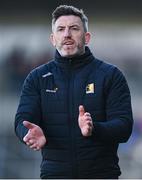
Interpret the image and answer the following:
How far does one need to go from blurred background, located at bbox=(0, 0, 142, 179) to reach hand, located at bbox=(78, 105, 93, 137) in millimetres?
3900

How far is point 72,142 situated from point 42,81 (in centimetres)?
37

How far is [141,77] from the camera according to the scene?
7.03m

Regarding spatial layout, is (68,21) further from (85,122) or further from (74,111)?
(85,122)

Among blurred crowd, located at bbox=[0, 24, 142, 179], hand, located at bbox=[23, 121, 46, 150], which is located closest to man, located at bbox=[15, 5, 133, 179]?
hand, located at bbox=[23, 121, 46, 150]

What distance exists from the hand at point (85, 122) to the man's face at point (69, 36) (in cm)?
37

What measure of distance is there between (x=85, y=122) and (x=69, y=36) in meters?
0.51

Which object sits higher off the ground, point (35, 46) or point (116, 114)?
point (35, 46)

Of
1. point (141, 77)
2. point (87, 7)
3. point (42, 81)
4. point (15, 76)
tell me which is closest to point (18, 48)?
point (15, 76)

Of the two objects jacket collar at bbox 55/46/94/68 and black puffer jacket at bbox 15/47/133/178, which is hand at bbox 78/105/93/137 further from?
jacket collar at bbox 55/46/94/68

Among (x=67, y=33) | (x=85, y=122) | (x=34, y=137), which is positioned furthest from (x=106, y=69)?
(x=34, y=137)

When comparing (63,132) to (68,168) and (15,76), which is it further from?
(15,76)

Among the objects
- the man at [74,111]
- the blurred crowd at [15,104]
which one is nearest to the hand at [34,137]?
the man at [74,111]

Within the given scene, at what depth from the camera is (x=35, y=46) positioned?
23.4ft

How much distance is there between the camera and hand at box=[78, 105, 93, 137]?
3057mm
